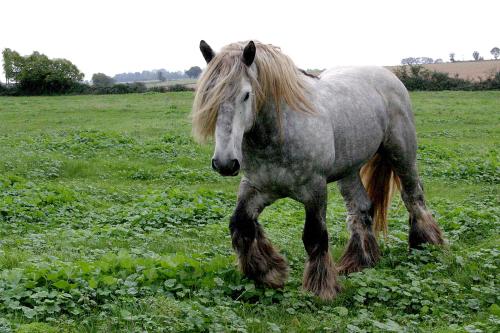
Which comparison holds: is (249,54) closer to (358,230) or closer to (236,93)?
(236,93)

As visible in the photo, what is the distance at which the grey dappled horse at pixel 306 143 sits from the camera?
4.81 meters

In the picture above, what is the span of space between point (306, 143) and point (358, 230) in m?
2.04

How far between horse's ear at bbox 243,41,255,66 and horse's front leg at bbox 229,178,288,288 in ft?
4.38

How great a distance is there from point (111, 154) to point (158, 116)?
11874 millimetres

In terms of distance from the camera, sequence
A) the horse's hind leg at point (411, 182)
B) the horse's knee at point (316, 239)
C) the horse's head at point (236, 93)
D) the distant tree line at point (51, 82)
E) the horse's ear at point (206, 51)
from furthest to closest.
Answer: the distant tree line at point (51, 82) → the horse's hind leg at point (411, 182) → the horse's knee at point (316, 239) → the horse's ear at point (206, 51) → the horse's head at point (236, 93)

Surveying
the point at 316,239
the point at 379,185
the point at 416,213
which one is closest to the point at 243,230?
the point at 316,239

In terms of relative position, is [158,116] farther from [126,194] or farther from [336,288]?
[336,288]

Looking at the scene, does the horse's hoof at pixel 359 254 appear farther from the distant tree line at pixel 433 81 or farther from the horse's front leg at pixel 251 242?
the distant tree line at pixel 433 81

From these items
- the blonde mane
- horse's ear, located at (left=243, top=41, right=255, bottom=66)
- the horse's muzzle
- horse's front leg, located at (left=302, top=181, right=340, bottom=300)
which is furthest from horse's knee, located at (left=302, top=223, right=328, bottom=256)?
horse's ear, located at (left=243, top=41, right=255, bottom=66)

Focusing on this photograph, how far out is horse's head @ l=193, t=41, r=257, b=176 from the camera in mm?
4531

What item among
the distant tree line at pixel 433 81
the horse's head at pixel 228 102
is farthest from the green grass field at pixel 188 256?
the distant tree line at pixel 433 81

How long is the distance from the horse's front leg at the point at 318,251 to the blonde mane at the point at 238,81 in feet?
2.88

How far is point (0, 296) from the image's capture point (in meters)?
4.68

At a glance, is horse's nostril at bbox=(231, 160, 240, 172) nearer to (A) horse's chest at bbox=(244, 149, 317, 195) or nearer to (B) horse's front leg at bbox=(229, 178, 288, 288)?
(A) horse's chest at bbox=(244, 149, 317, 195)
